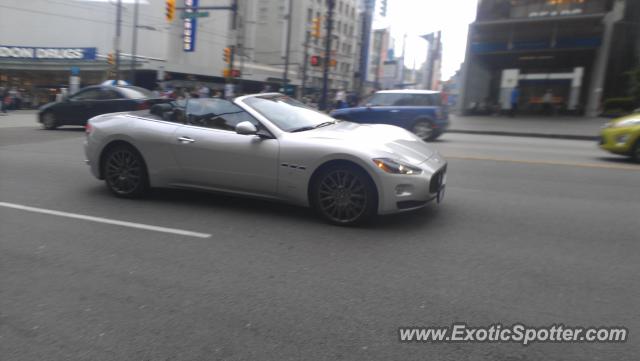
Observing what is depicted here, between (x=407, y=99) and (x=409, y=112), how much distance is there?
1.56 feet

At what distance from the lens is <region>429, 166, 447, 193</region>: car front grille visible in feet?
16.7

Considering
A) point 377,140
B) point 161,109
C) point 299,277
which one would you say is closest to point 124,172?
point 161,109

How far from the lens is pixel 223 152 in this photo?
5.60 m

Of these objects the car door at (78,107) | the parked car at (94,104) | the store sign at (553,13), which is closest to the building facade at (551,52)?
the store sign at (553,13)

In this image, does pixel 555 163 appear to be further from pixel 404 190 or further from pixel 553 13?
pixel 553 13

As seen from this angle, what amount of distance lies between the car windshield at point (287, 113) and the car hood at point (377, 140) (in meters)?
0.20

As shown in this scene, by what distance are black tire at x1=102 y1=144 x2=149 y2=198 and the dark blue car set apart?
30.6 feet

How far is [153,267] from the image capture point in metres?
4.02

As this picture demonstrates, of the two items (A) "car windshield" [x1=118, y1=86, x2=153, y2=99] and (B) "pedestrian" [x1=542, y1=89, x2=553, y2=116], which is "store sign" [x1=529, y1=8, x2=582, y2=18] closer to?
(B) "pedestrian" [x1=542, y1=89, x2=553, y2=116]

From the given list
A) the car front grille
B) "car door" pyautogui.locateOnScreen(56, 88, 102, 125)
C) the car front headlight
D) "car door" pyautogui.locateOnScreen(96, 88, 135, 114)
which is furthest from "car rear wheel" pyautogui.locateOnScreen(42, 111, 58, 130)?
the car front grille

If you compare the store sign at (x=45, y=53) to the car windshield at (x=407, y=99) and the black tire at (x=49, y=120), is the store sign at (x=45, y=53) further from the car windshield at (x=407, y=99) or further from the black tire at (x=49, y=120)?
the car windshield at (x=407, y=99)

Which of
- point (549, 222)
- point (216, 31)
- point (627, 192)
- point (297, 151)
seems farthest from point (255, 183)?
point (216, 31)

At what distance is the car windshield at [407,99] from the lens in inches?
574

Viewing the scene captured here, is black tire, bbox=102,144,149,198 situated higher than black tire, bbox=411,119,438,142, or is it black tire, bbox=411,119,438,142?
black tire, bbox=411,119,438,142
